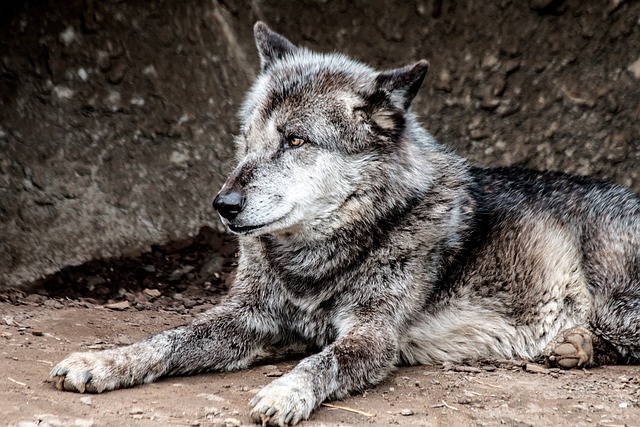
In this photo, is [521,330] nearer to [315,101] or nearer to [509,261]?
[509,261]

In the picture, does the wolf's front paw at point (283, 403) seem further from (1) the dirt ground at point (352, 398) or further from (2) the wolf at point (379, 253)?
(2) the wolf at point (379, 253)

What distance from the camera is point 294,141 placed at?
4.80 m

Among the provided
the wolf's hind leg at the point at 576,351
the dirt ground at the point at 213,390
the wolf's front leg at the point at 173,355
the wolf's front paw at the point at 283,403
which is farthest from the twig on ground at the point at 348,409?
the wolf's hind leg at the point at 576,351

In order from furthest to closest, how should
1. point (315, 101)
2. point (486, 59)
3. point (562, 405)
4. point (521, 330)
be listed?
1. point (486, 59)
2. point (521, 330)
3. point (315, 101)
4. point (562, 405)

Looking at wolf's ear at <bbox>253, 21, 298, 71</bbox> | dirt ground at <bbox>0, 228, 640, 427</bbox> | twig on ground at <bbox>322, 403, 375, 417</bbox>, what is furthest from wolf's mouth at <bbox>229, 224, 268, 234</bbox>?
wolf's ear at <bbox>253, 21, 298, 71</bbox>

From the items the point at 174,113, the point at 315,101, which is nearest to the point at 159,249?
the point at 174,113

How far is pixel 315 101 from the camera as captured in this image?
489 centimetres

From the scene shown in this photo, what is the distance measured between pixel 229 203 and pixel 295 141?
23.1 inches

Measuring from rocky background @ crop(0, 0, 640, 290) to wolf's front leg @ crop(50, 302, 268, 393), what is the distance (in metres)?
1.92

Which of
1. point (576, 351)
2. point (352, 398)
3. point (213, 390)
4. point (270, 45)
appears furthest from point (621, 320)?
point (270, 45)

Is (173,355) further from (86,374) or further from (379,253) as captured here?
(379,253)

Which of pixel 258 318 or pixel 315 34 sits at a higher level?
pixel 315 34

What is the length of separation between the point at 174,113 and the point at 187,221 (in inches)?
33.0

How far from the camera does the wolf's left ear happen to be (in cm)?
479
